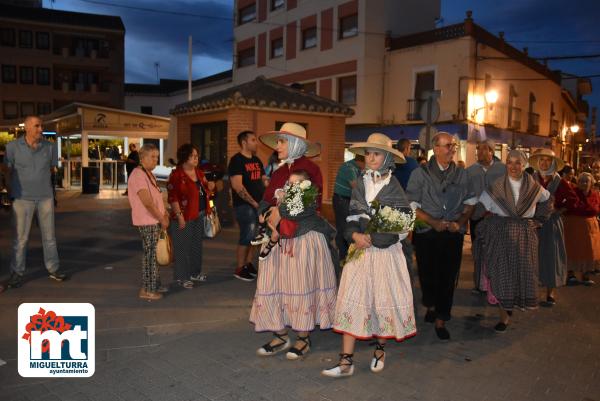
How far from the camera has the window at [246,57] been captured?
33.6 metres

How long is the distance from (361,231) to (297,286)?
0.73m

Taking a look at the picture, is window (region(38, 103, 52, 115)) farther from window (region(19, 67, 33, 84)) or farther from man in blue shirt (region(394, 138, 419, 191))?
man in blue shirt (region(394, 138, 419, 191))

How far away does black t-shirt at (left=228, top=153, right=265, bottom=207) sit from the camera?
6.92 m

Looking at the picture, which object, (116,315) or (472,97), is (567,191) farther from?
(472,97)

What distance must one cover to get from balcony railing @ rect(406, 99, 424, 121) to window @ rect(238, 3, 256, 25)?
13.7m

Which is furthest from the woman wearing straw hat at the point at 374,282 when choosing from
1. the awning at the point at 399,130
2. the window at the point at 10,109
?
the window at the point at 10,109

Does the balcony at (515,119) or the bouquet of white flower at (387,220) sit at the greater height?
the balcony at (515,119)

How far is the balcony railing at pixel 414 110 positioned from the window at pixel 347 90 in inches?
116

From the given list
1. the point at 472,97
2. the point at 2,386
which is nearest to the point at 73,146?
the point at 472,97

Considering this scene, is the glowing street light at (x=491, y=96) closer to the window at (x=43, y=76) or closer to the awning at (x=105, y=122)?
the awning at (x=105, y=122)

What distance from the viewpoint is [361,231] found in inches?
165

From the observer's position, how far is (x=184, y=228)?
263 inches

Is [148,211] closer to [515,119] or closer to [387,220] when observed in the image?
[387,220]

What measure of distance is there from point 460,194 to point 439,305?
1125mm
